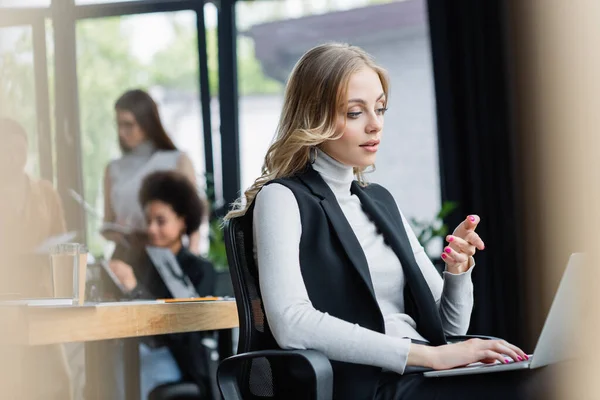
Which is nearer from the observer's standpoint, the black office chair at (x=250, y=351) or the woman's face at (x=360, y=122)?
the black office chair at (x=250, y=351)

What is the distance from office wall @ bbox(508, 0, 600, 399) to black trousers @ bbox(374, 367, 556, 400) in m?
2.51

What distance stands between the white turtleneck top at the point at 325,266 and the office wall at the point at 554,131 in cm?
232

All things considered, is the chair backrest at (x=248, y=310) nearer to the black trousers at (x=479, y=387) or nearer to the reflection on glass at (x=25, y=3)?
the black trousers at (x=479, y=387)

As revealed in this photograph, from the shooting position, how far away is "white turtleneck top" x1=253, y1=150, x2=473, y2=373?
1711 millimetres

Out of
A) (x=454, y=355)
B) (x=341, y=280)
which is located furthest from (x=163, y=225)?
(x=454, y=355)

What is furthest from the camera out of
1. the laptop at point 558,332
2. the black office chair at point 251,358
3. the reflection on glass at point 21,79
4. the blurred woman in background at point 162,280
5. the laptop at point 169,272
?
the reflection on glass at point 21,79

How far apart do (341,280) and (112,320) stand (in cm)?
49

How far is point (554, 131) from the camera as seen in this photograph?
439 centimetres

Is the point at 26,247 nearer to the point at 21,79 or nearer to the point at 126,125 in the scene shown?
the point at 126,125

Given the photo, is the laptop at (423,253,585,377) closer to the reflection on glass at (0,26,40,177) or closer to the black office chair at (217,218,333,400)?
the black office chair at (217,218,333,400)

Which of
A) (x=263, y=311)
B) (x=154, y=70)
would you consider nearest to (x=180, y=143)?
(x=154, y=70)

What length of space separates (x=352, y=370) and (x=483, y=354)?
0.81 ft

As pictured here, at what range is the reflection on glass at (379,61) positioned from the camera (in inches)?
213

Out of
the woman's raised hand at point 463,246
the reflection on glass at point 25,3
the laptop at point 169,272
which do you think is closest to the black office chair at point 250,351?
the woman's raised hand at point 463,246
